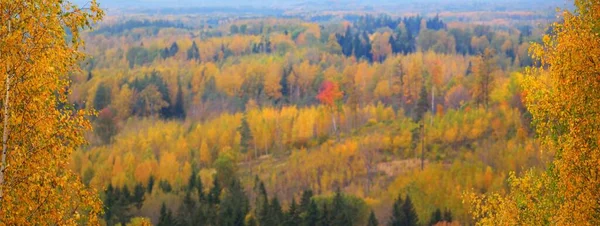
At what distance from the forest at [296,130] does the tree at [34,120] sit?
0.02 meters

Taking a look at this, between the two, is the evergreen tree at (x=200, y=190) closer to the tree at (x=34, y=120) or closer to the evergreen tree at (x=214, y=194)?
the evergreen tree at (x=214, y=194)

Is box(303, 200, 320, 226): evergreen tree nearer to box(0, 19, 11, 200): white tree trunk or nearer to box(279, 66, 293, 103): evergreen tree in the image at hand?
box(0, 19, 11, 200): white tree trunk

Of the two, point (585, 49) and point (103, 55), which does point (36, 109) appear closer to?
point (585, 49)

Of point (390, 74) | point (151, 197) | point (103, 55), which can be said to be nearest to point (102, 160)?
point (151, 197)

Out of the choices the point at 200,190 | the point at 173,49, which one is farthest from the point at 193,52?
the point at 200,190

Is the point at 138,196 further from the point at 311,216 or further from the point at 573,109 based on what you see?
the point at 573,109

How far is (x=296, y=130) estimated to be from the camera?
88250mm

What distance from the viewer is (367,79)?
11431 centimetres

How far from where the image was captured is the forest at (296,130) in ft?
31.9

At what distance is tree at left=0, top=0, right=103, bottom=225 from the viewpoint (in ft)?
30.9

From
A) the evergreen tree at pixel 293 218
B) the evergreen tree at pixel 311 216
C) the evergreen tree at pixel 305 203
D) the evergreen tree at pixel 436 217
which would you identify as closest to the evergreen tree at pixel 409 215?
the evergreen tree at pixel 436 217

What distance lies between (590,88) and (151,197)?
55.7 meters

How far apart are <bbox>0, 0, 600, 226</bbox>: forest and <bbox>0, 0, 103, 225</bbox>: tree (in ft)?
0.08

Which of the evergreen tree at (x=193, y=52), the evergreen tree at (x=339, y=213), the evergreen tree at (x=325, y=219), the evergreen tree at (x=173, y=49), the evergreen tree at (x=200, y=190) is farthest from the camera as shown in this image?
the evergreen tree at (x=173, y=49)
